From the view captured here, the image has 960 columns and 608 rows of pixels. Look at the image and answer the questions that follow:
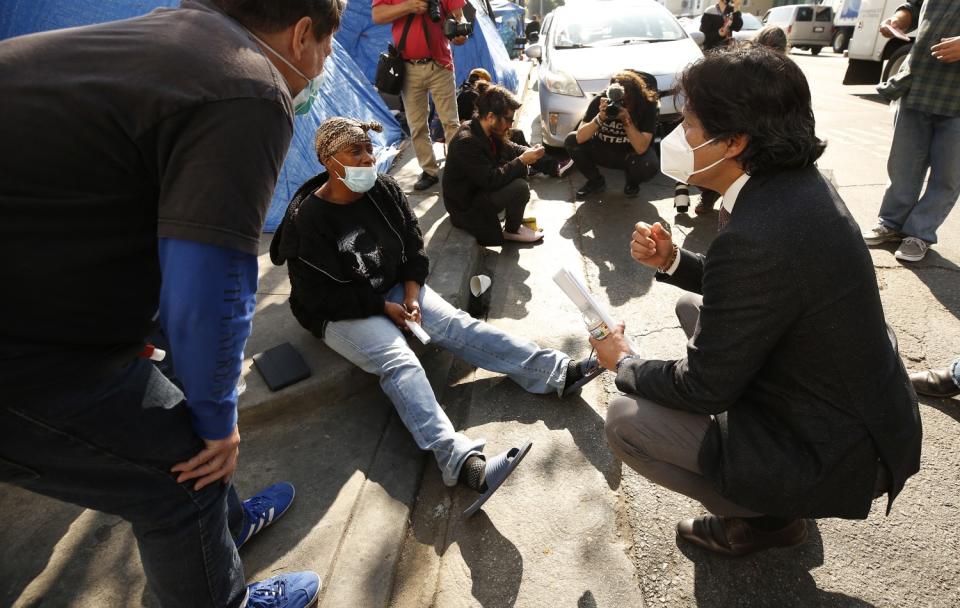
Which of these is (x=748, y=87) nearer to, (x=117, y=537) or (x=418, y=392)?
(x=418, y=392)

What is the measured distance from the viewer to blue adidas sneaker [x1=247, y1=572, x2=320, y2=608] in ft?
5.06

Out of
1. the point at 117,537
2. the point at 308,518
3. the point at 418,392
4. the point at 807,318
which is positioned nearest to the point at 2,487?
the point at 117,537

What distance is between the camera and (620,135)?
466 cm

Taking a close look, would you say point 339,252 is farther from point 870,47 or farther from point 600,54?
point 870,47

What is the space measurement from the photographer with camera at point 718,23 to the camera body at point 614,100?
2.52 meters

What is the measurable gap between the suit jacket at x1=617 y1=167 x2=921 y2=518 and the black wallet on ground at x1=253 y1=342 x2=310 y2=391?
5.50 ft

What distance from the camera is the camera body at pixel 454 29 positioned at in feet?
14.9

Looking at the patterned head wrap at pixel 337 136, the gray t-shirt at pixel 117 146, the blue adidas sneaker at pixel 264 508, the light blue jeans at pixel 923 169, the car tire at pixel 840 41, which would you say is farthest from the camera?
the car tire at pixel 840 41

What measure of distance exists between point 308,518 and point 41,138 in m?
1.56

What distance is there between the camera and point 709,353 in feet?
4.69

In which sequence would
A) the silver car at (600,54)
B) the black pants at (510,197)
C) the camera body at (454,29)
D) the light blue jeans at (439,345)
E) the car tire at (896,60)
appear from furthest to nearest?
the car tire at (896,60)
the silver car at (600,54)
the camera body at (454,29)
the black pants at (510,197)
the light blue jeans at (439,345)

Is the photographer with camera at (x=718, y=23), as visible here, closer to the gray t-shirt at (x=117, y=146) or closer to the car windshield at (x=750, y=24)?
the gray t-shirt at (x=117, y=146)

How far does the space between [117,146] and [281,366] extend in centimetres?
170

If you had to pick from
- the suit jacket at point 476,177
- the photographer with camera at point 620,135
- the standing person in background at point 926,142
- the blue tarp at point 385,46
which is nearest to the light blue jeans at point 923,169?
the standing person in background at point 926,142
